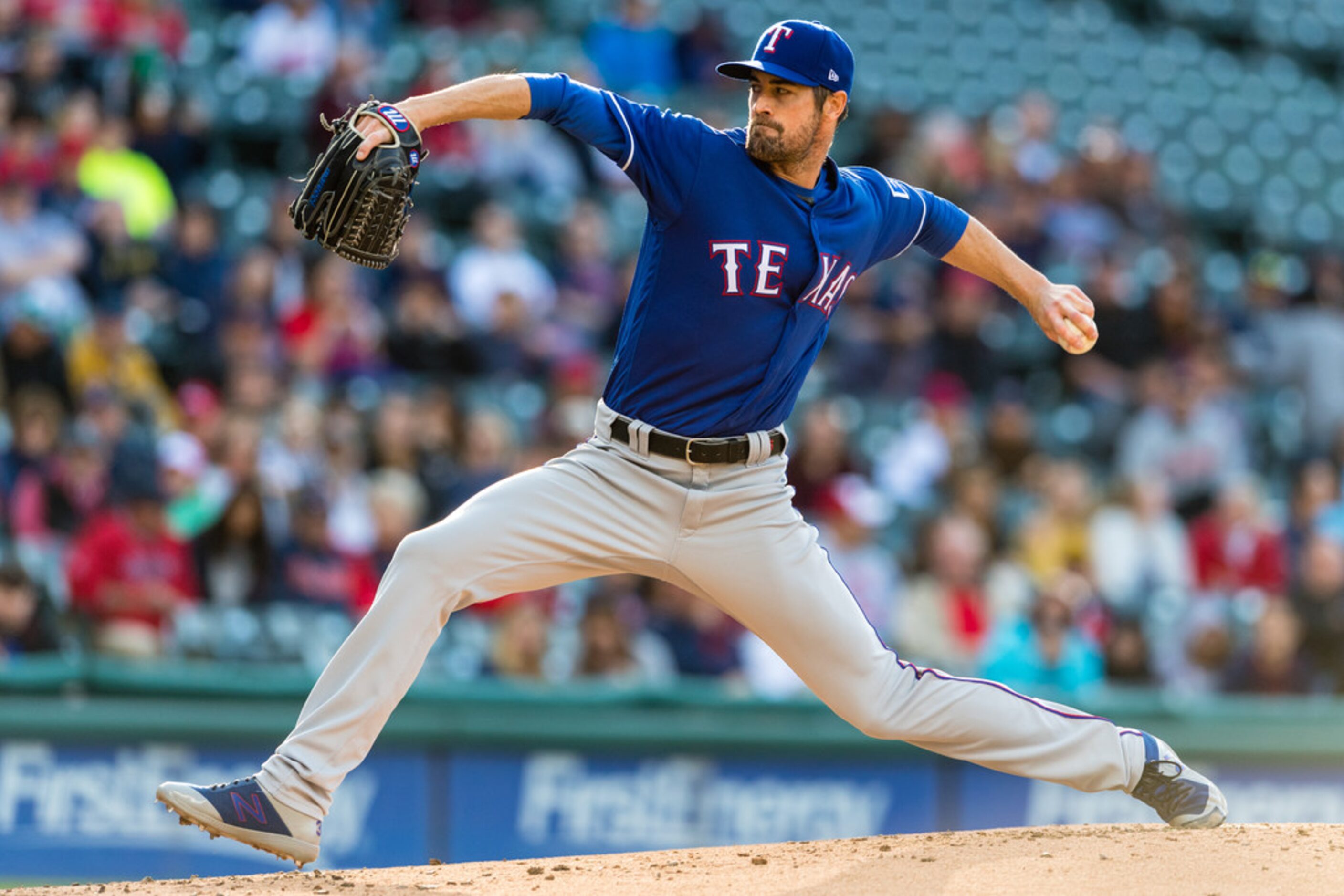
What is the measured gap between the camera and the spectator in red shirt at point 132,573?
7453 mm

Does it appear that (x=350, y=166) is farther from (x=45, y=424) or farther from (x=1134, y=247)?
(x=1134, y=247)

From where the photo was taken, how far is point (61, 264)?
28.7 feet

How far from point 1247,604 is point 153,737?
565 cm

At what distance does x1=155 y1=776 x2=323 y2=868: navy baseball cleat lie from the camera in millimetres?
4051

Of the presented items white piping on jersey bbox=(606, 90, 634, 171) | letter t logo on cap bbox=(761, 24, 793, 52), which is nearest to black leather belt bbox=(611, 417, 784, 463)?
white piping on jersey bbox=(606, 90, 634, 171)

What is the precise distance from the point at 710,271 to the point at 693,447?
433 millimetres

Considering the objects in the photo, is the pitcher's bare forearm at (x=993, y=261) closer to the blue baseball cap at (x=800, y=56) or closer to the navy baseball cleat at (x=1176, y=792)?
the blue baseball cap at (x=800, y=56)

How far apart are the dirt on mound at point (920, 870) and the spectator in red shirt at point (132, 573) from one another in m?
2.86

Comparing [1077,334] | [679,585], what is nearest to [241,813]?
[679,585]

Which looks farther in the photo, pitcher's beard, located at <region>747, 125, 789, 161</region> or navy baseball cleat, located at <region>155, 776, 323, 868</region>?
pitcher's beard, located at <region>747, 125, 789, 161</region>

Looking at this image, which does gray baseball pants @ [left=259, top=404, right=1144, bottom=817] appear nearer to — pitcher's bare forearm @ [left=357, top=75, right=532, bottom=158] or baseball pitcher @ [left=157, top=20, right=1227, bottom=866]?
baseball pitcher @ [left=157, top=20, right=1227, bottom=866]

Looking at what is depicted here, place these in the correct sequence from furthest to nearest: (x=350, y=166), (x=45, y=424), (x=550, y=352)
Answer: (x=550, y=352)
(x=45, y=424)
(x=350, y=166)

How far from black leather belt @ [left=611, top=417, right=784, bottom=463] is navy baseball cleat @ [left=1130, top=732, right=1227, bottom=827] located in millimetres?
1392

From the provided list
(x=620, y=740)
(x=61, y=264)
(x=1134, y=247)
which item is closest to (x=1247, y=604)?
(x=1134, y=247)
